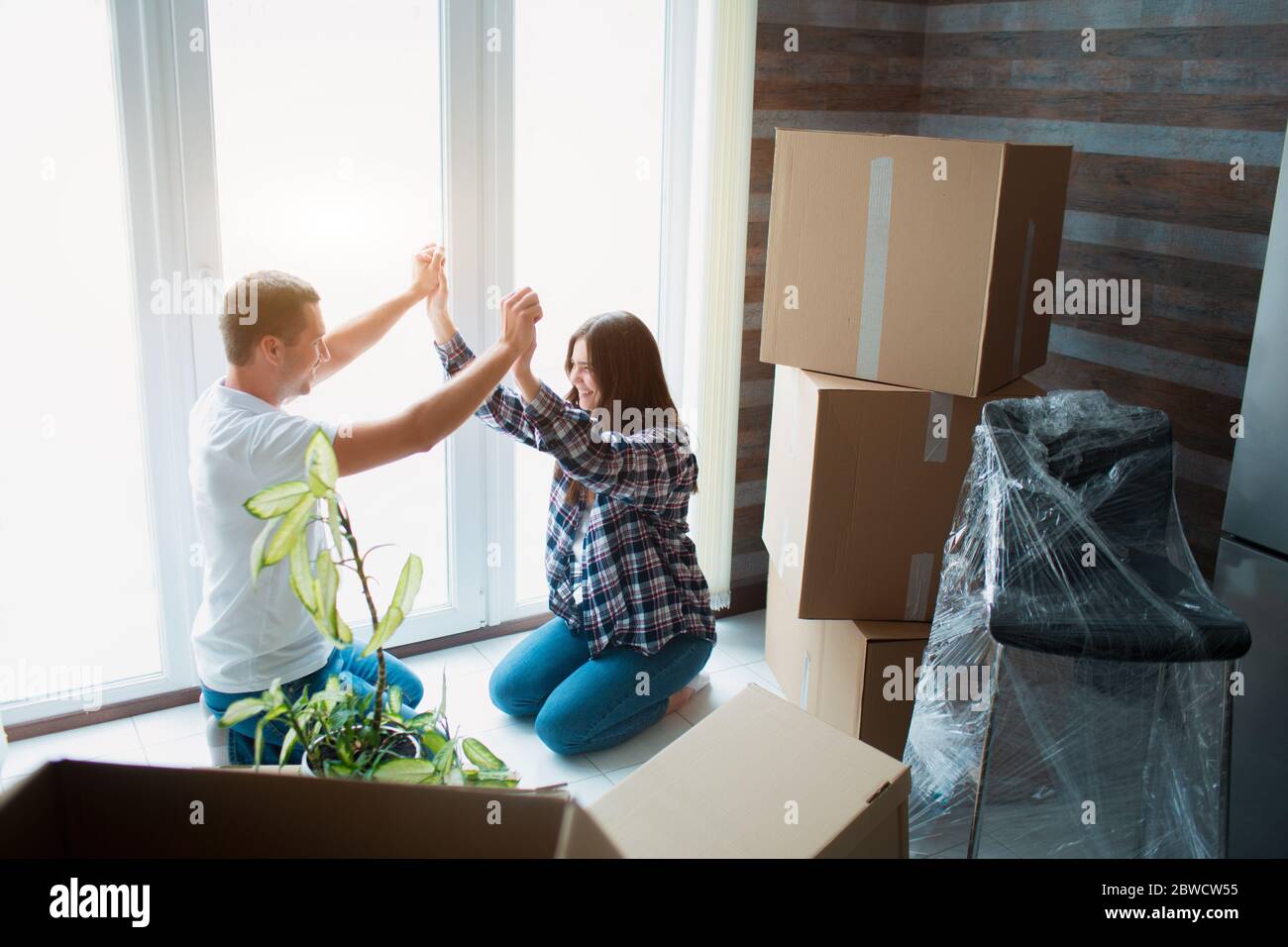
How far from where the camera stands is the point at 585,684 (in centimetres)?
255

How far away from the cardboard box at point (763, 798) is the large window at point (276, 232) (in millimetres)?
1517

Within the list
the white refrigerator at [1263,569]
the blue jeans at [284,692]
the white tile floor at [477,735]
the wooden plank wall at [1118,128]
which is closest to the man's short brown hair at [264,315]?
the blue jeans at [284,692]

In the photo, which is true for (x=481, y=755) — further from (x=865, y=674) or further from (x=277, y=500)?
(x=865, y=674)

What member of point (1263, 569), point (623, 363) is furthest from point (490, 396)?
point (1263, 569)

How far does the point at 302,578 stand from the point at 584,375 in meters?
1.54

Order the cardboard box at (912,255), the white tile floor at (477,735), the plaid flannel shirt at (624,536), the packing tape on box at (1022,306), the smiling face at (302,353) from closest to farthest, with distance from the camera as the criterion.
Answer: the smiling face at (302,353)
the cardboard box at (912,255)
the packing tape on box at (1022,306)
the plaid flannel shirt at (624,536)
the white tile floor at (477,735)

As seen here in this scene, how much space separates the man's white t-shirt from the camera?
1.85 m

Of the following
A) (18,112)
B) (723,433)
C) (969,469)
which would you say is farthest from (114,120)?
(969,469)

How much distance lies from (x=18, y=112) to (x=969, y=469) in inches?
80.9

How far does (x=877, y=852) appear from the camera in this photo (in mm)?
1315

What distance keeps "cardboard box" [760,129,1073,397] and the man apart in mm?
659

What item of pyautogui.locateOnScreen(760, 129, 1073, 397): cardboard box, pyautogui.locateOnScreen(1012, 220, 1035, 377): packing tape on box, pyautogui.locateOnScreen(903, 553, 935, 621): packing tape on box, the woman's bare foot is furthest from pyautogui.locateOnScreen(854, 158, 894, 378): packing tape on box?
the woman's bare foot

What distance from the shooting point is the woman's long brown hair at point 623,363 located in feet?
8.18

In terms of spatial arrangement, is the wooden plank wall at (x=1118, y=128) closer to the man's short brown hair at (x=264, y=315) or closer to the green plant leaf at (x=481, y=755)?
the man's short brown hair at (x=264, y=315)
